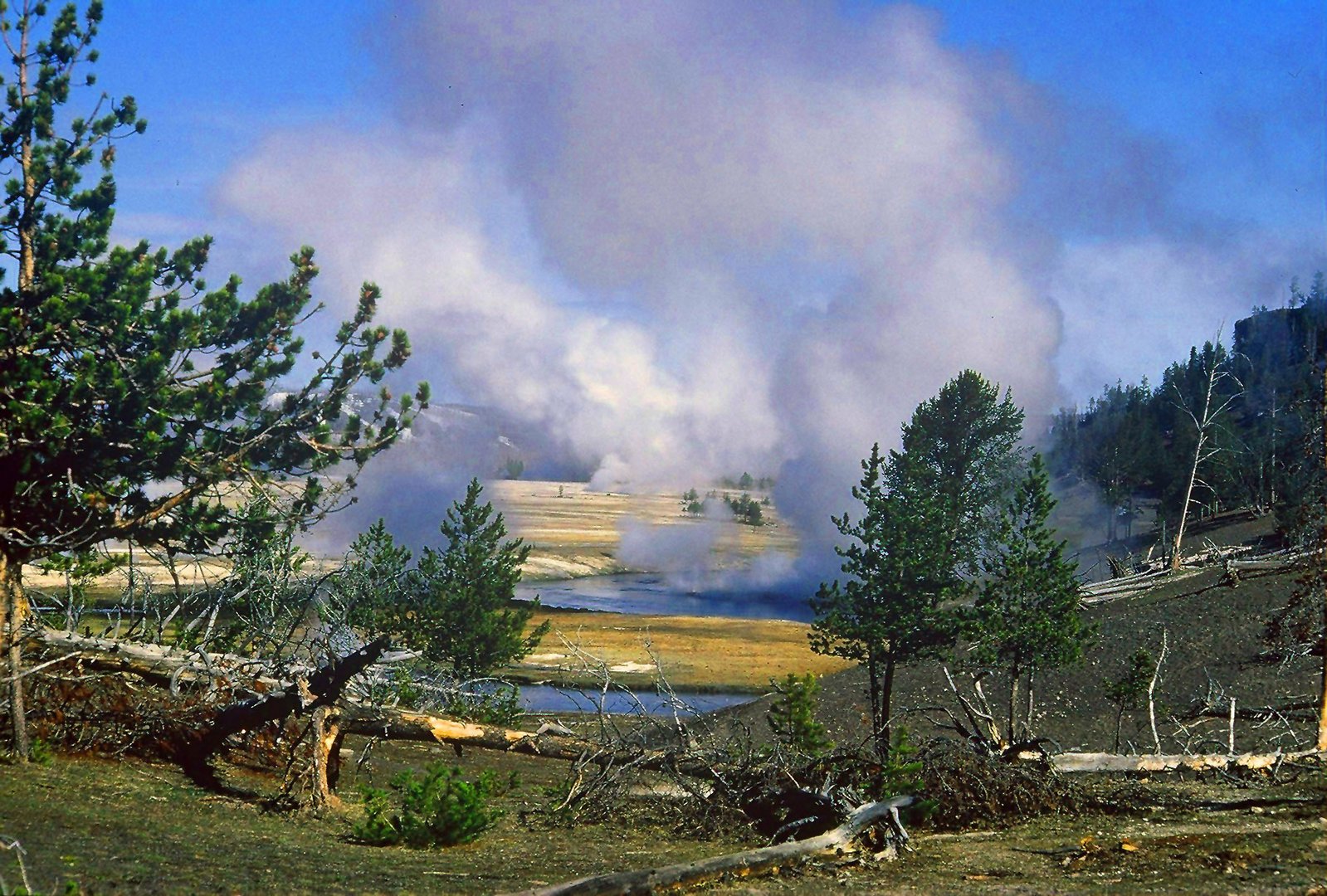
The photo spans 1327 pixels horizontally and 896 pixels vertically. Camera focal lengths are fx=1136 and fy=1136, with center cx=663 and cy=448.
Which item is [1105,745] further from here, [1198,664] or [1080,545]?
[1080,545]

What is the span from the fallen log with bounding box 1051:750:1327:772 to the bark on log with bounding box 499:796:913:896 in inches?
133

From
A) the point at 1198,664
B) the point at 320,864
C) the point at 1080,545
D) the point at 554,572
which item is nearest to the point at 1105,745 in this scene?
the point at 1198,664

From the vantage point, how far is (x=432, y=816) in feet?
37.9

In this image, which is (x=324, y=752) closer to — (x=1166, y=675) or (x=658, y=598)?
(x=1166, y=675)

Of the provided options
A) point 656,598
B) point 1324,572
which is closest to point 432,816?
point 1324,572

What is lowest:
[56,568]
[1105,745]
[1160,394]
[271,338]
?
[1105,745]

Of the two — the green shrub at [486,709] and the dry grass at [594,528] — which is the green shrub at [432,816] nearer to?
the green shrub at [486,709]

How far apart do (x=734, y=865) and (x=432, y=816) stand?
12.8ft

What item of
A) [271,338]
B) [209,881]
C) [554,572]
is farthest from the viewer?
[554,572]

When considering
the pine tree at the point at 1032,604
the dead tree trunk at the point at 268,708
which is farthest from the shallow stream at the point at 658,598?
the dead tree trunk at the point at 268,708

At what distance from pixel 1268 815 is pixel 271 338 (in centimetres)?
1363

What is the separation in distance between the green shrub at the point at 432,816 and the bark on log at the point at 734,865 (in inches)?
117

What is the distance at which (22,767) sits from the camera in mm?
12852

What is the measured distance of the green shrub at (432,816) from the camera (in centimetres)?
1127
